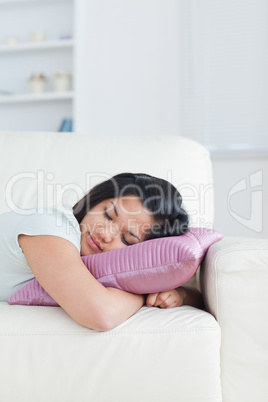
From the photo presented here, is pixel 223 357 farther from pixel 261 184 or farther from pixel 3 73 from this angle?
pixel 3 73

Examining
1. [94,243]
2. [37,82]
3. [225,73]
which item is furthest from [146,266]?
[37,82]

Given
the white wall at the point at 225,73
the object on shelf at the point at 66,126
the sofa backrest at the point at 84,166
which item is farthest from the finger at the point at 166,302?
the object on shelf at the point at 66,126

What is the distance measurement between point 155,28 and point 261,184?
3.92ft

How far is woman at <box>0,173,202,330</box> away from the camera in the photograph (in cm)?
107

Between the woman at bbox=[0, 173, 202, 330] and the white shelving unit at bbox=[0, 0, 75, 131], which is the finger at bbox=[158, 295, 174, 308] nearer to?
the woman at bbox=[0, 173, 202, 330]

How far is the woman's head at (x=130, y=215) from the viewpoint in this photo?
1319 millimetres

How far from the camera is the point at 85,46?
3217mm

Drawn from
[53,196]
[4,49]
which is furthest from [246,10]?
[53,196]

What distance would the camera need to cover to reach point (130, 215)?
4.33 feet

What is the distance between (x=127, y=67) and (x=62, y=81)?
0.43 metres

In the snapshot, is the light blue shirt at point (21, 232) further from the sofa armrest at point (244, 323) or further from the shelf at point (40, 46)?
the shelf at point (40, 46)

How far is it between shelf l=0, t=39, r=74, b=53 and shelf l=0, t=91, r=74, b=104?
30 cm

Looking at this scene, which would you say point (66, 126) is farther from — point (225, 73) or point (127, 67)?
point (225, 73)

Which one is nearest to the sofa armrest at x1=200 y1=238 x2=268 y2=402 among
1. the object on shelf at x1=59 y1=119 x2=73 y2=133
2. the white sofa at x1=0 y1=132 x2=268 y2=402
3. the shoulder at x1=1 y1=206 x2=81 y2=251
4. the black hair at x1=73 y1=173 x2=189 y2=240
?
the white sofa at x1=0 y1=132 x2=268 y2=402
